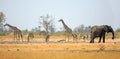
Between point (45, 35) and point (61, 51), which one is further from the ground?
point (45, 35)

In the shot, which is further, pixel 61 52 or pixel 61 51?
pixel 61 51

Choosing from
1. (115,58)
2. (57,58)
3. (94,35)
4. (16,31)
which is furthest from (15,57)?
(16,31)

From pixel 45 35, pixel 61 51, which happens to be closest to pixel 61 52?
pixel 61 51

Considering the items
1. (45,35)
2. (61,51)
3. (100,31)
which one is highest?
(100,31)

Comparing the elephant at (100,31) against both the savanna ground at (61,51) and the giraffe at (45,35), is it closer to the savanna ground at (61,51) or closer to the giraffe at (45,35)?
the savanna ground at (61,51)

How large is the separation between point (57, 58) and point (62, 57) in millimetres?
702

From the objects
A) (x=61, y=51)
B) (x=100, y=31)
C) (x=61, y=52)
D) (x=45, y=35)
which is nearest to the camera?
(x=61, y=52)

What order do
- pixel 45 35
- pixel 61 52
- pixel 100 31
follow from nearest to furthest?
pixel 61 52
pixel 100 31
pixel 45 35

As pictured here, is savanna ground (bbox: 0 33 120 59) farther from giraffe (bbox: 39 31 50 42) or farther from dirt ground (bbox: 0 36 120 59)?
giraffe (bbox: 39 31 50 42)

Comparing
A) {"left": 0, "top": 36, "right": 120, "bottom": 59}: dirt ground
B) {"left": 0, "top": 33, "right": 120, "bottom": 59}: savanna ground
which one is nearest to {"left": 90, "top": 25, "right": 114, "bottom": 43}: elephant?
{"left": 0, "top": 33, "right": 120, "bottom": 59}: savanna ground

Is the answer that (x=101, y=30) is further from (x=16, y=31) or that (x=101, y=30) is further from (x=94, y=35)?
(x=16, y=31)

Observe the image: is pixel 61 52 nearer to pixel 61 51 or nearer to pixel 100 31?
pixel 61 51

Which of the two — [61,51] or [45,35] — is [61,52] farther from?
[45,35]

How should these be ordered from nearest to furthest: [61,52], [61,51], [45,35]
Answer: [61,52], [61,51], [45,35]
